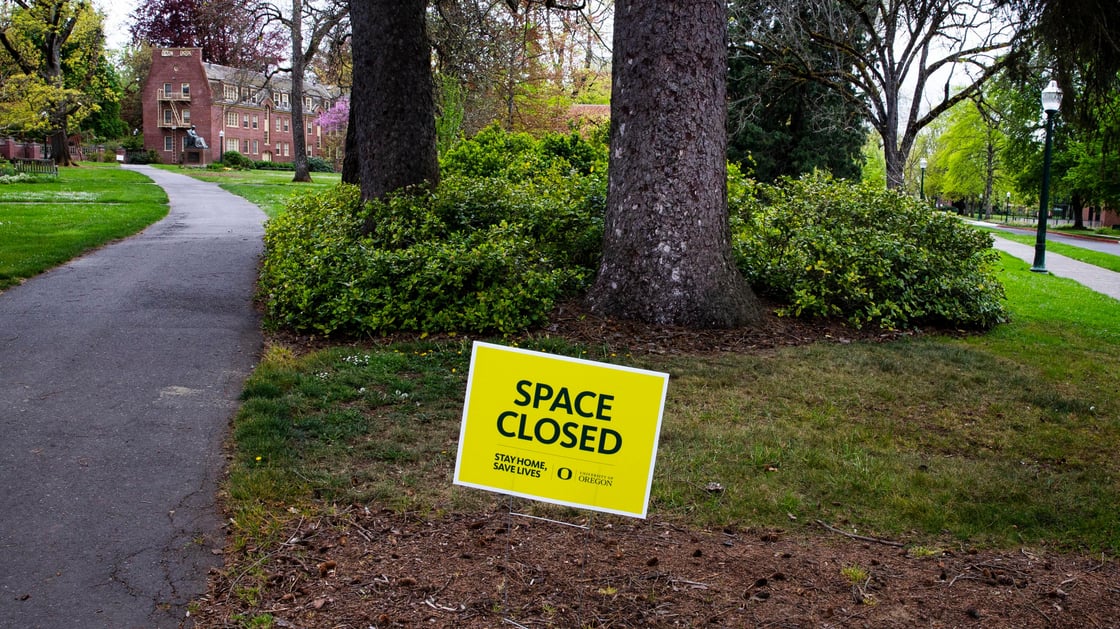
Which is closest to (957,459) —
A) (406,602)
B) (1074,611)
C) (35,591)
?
(1074,611)

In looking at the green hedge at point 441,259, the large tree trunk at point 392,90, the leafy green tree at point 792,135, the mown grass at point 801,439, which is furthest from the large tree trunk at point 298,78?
the mown grass at point 801,439

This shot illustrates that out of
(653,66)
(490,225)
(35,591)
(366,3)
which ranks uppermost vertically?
(366,3)

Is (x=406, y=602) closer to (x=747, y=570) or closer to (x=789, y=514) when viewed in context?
(x=747, y=570)

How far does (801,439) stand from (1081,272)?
15.8 meters

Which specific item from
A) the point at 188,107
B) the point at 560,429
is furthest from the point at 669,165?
the point at 188,107

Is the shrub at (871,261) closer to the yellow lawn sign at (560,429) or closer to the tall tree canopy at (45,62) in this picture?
the yellow lawn sign at (560,429)

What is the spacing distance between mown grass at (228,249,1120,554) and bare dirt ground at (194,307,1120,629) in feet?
0.68

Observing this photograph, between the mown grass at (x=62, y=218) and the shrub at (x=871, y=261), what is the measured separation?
28.1 feet

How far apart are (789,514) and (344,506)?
2195 millimetres

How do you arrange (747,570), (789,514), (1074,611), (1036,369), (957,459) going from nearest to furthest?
(1074,611), (747,570), (789,514), (957,459), (1036,369)

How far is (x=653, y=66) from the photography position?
7867mm

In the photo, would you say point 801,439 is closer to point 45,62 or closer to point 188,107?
point 45,62

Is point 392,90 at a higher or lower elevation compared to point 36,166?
higher

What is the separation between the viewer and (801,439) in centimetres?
556
